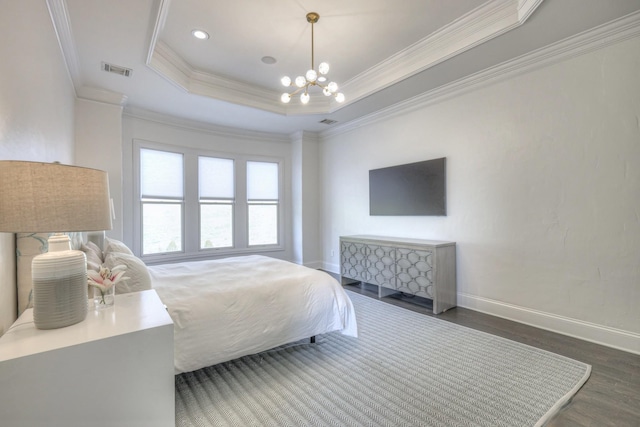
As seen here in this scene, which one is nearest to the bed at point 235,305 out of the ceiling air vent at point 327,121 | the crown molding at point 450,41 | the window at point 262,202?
the crown molding at point 450,41

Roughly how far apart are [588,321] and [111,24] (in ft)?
16.7

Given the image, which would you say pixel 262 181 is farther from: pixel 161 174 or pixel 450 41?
pixel 450 41

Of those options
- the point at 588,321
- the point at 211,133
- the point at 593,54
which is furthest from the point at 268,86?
the point at 588,321

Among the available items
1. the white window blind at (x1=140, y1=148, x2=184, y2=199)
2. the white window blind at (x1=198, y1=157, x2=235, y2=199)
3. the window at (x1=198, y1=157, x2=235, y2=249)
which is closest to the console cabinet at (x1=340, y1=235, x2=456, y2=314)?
the window at (x1=198, y1=157, x2=235, y2=249)

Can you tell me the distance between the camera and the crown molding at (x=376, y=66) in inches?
102

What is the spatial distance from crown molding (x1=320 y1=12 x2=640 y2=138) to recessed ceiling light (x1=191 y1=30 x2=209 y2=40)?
2.72m

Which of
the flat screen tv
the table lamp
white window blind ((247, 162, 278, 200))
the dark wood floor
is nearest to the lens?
the table lamp

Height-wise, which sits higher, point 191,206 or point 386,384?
point 191,206

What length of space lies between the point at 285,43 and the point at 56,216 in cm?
294

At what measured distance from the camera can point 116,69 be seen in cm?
326

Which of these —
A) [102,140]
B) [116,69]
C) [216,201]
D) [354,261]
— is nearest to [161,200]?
[216,201]

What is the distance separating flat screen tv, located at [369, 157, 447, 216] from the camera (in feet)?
12.7

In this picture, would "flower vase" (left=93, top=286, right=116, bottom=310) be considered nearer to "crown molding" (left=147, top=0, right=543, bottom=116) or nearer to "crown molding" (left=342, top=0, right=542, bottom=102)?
"crown molding" (left=147, top=0, right=543, bottom=116)

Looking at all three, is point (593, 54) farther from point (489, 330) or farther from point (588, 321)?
point (489, 330)
